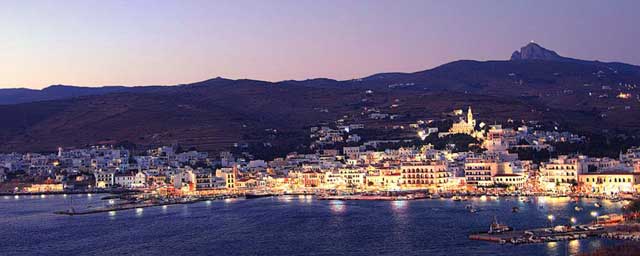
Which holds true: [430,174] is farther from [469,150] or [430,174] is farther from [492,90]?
[492,90]

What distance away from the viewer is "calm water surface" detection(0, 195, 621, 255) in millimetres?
30641

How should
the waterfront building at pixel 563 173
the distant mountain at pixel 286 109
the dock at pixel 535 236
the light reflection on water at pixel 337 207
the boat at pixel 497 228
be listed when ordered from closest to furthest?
the dock at pixel 535 236 < the boat at pixel 497 228 < the light reflection on water at pixel 337 207 < the waterfront building at pixel 563 173 < the distant mountain at pixel 286 109

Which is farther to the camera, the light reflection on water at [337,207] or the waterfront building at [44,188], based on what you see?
the waterfront building at [44,188]

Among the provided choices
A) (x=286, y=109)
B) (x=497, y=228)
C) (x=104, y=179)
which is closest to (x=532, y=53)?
(x=286, y=109)

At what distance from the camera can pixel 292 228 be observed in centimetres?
3716

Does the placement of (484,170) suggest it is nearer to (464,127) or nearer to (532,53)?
(464,127)

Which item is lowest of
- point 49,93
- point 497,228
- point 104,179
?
point 497,228

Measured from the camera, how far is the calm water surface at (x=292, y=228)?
30.6 meters

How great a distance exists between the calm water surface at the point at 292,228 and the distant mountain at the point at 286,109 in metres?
33.1

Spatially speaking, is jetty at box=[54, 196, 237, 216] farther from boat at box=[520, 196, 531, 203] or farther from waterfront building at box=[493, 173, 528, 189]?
boat at box=[520, 196, 531, 203]

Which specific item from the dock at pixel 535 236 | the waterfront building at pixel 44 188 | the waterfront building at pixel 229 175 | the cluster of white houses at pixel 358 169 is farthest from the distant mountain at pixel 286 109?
the dock at pixel 535 236

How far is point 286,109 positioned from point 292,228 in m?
80.6

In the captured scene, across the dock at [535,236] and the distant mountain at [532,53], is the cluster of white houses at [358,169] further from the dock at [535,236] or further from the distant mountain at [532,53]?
the distant mountain at [532,53]

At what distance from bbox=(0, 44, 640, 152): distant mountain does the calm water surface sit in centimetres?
3315
